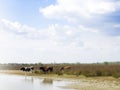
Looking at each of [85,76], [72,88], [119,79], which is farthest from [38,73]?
[72,88]

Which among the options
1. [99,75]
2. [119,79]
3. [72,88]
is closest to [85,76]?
[99,75]

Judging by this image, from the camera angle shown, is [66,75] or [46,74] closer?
[66,75]

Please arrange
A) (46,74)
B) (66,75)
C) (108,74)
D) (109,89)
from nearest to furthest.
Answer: (109,89)
(108,74)
(66,75)
(46,74)

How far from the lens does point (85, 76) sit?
44.9 m

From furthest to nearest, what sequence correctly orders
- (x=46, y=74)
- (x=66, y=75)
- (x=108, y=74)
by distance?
(x=46, y=74)
(x=66, y=75)
(x=108, y=74)

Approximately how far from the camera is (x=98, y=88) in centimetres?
2925

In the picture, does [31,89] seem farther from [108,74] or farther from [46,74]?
[46,74]

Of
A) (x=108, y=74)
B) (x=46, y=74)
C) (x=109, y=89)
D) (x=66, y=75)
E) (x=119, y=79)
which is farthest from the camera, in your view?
(x=46, y=74)

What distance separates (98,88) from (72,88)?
2623 millimetres

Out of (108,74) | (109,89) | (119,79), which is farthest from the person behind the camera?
(108,74)

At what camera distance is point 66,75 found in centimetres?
4888

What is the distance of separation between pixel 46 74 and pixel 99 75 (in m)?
11.1

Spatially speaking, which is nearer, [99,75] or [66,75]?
[99,75]

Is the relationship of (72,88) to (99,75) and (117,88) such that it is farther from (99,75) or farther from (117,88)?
(99,75)
